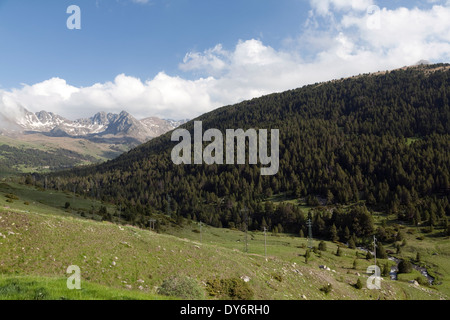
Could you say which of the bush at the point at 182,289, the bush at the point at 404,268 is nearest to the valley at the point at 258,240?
the bush at the point at 182,289

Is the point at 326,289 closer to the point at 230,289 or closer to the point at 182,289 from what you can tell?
the point at 230,289

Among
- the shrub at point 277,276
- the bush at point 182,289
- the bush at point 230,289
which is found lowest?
the shrub at point 277,276

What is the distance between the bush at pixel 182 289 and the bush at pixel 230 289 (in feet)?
8.24

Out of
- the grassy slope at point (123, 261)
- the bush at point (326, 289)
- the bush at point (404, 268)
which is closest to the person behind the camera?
the grassy slope at point (123, 261)

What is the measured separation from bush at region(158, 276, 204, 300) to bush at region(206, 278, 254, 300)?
8.24ft

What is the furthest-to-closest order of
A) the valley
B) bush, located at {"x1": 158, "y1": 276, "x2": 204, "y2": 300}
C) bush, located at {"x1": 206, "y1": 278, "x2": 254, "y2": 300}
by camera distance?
bush, located at {"x1": 206, "y1": 278, "x2": 254, "y2": 300} < the valley < bush, located at {"x1": 158, "y1": 276, "x2": 204, "y2": 300}

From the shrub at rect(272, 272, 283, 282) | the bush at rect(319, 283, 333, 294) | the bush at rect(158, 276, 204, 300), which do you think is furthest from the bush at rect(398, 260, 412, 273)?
the bush at rect(158, 276, 204, 300)

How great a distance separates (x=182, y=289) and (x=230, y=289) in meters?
5.72

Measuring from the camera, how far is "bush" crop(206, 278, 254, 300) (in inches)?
919

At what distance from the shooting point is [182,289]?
2031 cm

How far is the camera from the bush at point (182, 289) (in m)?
19.9

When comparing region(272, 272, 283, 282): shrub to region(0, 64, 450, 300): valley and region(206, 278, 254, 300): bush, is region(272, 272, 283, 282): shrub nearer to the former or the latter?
region(0, 64, 450, 300): valley

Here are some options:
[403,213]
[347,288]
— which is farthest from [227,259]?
[403,213]

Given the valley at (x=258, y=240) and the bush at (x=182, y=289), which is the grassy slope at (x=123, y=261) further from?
the bush at (x=182, y=289)
